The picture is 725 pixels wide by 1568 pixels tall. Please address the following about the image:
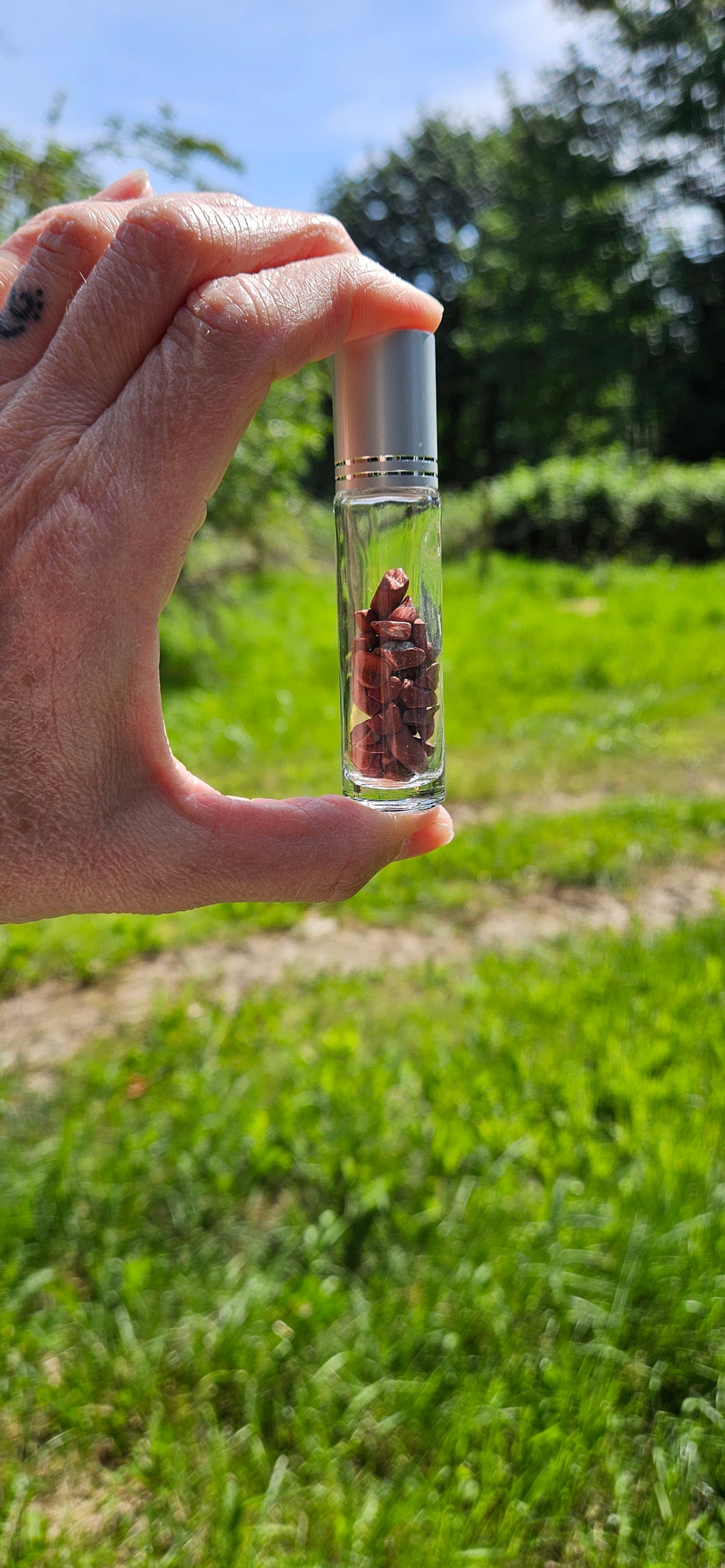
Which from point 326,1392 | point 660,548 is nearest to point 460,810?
point 326,1392

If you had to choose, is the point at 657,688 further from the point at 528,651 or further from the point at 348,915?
the point at 348,915

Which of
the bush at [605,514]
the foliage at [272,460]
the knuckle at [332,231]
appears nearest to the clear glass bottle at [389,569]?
the knuckle at [332,231]

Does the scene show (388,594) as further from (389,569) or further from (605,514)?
(605,514)

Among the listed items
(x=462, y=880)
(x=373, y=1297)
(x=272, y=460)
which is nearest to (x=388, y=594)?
(x=373, y=1297)

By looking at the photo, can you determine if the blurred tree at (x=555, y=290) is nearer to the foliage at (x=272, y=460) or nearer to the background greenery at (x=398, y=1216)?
the foliage at (x=272, y=460)

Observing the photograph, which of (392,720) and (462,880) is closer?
(392,720)

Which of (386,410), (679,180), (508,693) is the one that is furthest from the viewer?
(679,180)
